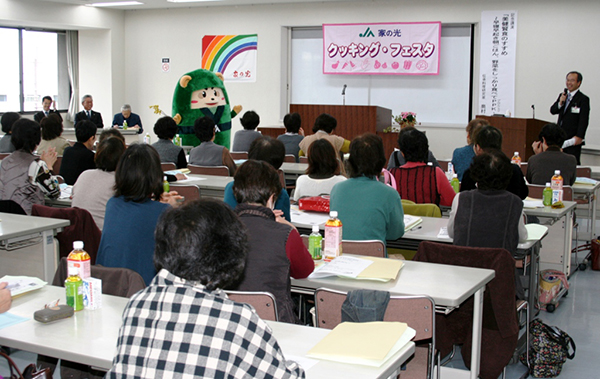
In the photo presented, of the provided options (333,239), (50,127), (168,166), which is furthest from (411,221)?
(50,127)

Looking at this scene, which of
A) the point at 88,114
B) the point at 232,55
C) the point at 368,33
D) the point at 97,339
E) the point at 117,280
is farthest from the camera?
the point at 232,55

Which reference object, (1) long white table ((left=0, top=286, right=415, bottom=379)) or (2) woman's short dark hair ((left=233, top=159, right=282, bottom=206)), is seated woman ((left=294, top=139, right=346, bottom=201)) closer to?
(2) woman's short dark hair ((left=233, top=159, right=282, bottom=206))

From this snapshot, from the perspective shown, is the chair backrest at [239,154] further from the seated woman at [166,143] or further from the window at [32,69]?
the window at [32,69]

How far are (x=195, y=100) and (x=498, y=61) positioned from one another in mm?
4892

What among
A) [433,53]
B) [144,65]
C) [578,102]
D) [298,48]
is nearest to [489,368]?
[578,102]

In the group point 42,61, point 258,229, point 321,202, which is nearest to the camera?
point 258,229

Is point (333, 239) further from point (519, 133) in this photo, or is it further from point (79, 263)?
point (519, 133)

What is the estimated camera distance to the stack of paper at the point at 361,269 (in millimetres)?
2637

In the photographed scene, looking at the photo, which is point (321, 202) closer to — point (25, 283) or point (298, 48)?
point (25, 283)

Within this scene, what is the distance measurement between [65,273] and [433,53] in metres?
8.87

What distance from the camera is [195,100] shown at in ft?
33.4

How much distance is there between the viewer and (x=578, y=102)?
8.26m

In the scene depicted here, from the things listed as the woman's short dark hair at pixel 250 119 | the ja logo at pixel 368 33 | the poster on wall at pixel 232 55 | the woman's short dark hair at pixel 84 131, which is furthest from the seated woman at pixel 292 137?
the poster on wall at pixel 232 55

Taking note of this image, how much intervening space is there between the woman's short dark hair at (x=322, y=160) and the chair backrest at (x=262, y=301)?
1909mm
